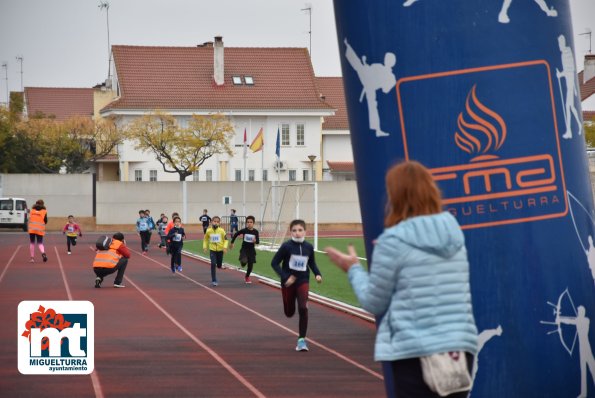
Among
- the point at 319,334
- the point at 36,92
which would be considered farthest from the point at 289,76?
the point at 319,334

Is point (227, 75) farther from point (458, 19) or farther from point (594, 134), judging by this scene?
point (458, 19)

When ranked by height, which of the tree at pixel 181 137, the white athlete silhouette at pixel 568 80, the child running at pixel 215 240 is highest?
the tree at pixel 181 137

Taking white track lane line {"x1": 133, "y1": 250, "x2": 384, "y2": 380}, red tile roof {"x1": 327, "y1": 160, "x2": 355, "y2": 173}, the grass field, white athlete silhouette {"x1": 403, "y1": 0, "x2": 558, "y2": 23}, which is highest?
red tile roof {"x1": 327, "y1": 160, "x2": 355, "y2": 173}

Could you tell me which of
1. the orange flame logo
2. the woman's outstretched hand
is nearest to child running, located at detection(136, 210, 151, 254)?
the orange flame logo

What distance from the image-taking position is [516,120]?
25.3ft

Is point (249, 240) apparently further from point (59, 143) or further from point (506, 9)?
point (59, 143)

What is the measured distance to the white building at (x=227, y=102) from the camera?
7119 cm

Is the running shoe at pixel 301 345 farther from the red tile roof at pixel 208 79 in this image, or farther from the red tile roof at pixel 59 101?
the red tile roof at pixel 59 101

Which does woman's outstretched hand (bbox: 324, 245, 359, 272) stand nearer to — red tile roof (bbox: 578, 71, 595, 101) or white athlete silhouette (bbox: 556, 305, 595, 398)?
white athlete silhouette (bbox: 556, 305, 595, 398)

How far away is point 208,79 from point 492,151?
216 ft

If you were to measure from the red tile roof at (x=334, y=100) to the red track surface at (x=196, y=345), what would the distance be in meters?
49.5

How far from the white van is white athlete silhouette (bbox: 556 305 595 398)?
54888mm

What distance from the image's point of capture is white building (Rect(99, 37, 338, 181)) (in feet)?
234

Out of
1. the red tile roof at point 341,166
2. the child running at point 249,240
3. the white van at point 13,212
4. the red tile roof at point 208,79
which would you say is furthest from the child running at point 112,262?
the red tile roof at point 341,166
